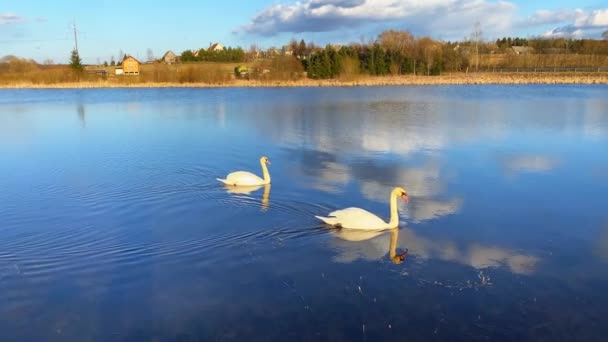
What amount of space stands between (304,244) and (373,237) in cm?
99

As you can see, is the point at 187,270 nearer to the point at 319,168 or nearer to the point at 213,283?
the point at 213,283

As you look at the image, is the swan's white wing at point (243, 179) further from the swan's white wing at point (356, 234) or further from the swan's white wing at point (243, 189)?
the swan's white wing at point (356, 234)

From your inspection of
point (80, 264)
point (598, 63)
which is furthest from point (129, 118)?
point (598, 63)

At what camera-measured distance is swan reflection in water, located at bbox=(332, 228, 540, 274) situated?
20.4ft

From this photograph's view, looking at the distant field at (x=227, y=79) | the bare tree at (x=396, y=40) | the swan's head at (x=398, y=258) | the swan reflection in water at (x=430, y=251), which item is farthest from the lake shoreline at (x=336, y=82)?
the swan's head at (x=398, y=258)

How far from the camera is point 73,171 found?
11.6 meters

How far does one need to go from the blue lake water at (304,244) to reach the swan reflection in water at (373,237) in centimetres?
4

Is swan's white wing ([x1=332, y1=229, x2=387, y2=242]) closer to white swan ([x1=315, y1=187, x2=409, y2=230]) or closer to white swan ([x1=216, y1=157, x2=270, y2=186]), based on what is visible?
white swan ([x1=315, y1=187, x2=409, y2=230])

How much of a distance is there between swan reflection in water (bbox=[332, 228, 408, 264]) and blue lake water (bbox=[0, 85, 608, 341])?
1.6 inches

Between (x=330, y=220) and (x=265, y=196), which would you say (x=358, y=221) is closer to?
(x=330, y=220)

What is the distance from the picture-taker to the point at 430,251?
21.5 feet

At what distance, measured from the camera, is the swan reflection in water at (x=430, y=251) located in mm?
6203

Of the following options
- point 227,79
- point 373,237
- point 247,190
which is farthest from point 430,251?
point 227,79

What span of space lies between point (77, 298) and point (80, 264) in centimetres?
91
